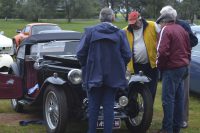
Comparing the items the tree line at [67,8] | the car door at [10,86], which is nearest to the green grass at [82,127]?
the car door at [10,86]

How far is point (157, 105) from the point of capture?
9469 millimetres

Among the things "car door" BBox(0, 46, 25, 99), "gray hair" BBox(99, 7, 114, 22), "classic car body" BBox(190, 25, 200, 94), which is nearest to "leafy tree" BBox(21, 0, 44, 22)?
"classic car body" BBox(190, 25, 200, 94)

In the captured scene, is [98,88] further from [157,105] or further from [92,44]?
[157,105]

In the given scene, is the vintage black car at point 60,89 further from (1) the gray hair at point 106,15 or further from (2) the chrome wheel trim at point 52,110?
(1) the gray hair at point 106,15

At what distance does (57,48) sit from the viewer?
8.27 meters

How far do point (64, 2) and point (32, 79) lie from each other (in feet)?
229

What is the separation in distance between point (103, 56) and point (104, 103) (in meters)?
0.63

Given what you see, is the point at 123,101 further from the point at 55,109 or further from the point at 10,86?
the point at 10,86

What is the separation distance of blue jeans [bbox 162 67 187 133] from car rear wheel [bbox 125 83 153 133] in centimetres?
27

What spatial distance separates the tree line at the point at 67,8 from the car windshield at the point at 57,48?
54530mm

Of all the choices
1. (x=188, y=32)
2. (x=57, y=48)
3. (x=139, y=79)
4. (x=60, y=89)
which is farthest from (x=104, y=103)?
(x=57, y=48)

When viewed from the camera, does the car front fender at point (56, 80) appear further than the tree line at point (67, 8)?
No

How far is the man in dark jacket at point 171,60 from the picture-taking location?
644cm

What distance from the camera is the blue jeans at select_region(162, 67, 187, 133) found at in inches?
258
